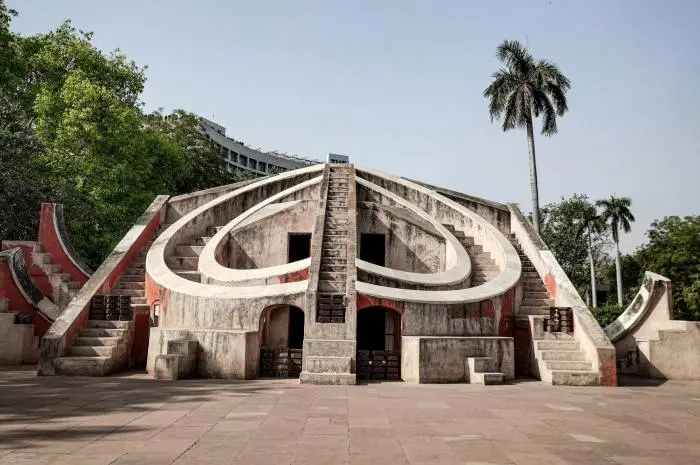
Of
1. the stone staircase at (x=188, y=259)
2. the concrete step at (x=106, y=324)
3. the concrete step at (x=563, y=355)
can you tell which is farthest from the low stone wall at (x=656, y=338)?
the concrete step at (x=106, y=324)

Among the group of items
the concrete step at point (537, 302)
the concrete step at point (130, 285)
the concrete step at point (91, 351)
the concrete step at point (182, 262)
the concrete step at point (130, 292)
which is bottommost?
the concrete step at point (91, 351)

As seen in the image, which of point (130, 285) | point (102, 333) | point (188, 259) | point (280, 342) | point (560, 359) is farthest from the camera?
point (188, 259)

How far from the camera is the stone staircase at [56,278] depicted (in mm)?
15102

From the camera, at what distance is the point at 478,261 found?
47.8ft

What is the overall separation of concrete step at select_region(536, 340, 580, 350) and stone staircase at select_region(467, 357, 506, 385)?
1.32 meters

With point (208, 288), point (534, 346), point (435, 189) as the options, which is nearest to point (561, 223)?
point (435, 189)

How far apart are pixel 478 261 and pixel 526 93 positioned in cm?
1044

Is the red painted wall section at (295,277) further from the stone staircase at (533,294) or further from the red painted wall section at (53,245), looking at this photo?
the red painted wall section at (53,245)

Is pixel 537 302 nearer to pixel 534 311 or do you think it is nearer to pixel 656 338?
pixel 534 311

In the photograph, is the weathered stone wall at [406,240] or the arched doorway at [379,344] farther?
the weathered stone wall at [406,240]

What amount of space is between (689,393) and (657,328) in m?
3.05

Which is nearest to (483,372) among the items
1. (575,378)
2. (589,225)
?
(575,378)

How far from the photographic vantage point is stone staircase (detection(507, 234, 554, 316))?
12484 millimetres

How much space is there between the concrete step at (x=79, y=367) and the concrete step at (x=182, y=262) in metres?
3.89
